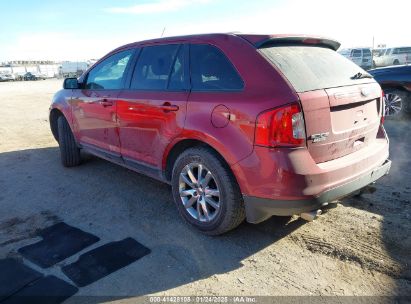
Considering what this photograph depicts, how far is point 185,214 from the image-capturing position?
3.52 m

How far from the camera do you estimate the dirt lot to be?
8.79 feet

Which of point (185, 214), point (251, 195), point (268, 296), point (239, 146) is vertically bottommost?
point (268, 296)

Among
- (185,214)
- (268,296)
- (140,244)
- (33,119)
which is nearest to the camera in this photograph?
(268,296)

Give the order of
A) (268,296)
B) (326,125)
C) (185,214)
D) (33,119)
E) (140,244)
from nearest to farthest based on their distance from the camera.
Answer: (268,296) < (326,125) < (140,244) < (185,214) < (33,119)

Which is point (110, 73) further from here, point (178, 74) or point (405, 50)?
point (405, 50)

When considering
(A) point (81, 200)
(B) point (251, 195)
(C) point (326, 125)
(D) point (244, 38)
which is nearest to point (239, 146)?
(B) point (251, 195)

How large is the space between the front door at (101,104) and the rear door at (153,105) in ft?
0.68

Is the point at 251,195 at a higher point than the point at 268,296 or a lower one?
higher

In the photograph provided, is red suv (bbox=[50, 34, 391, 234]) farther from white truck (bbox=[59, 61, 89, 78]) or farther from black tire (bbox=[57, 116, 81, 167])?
white truck (bbox=[59, 61, 89, 78])

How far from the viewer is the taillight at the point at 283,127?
2631 millimetres

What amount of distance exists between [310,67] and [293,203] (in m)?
1.16

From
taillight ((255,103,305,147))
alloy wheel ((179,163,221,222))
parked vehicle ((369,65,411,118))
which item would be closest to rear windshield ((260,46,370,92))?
taillight ((255,103,305,147))

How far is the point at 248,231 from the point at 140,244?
40.4 inches

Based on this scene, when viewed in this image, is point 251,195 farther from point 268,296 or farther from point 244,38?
point 244,38
